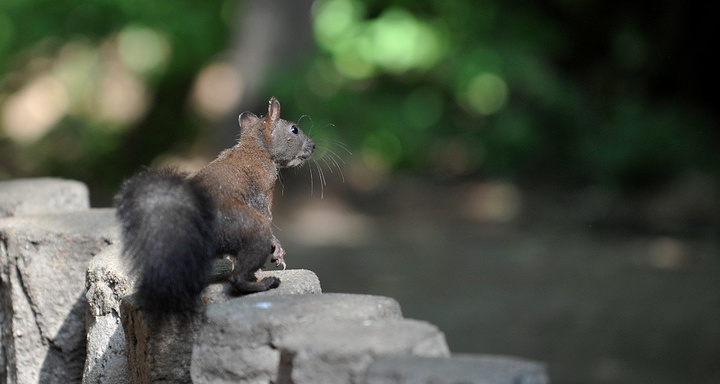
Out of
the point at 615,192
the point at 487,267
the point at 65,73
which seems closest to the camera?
the point at 487,267

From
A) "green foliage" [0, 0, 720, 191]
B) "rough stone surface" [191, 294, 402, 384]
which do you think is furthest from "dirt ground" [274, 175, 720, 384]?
"rough stone surface" [191, 294, 402, 384]

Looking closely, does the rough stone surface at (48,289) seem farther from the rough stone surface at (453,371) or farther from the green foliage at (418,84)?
the green foliage at (418,84)

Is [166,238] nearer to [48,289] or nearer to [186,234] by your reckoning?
[186,234]

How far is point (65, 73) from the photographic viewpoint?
11.3 metres

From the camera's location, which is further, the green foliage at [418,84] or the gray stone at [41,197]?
the green foliage at [418,84]

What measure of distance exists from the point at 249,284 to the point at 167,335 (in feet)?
0.88

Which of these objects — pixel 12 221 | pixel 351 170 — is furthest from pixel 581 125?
pixel 12 221

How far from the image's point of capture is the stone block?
2.90 metres

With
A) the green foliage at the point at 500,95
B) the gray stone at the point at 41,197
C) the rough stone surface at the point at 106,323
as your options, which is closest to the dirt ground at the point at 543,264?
the green foliage at the point at 500,95

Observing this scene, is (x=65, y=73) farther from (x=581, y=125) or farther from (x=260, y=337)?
(x=260, y=337)

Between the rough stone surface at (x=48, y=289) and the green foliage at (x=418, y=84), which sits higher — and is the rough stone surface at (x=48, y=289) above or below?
below

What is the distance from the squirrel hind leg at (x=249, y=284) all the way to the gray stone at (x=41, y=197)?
152cm

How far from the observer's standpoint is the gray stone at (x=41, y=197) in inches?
170

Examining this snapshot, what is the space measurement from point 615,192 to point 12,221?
24.0ft
